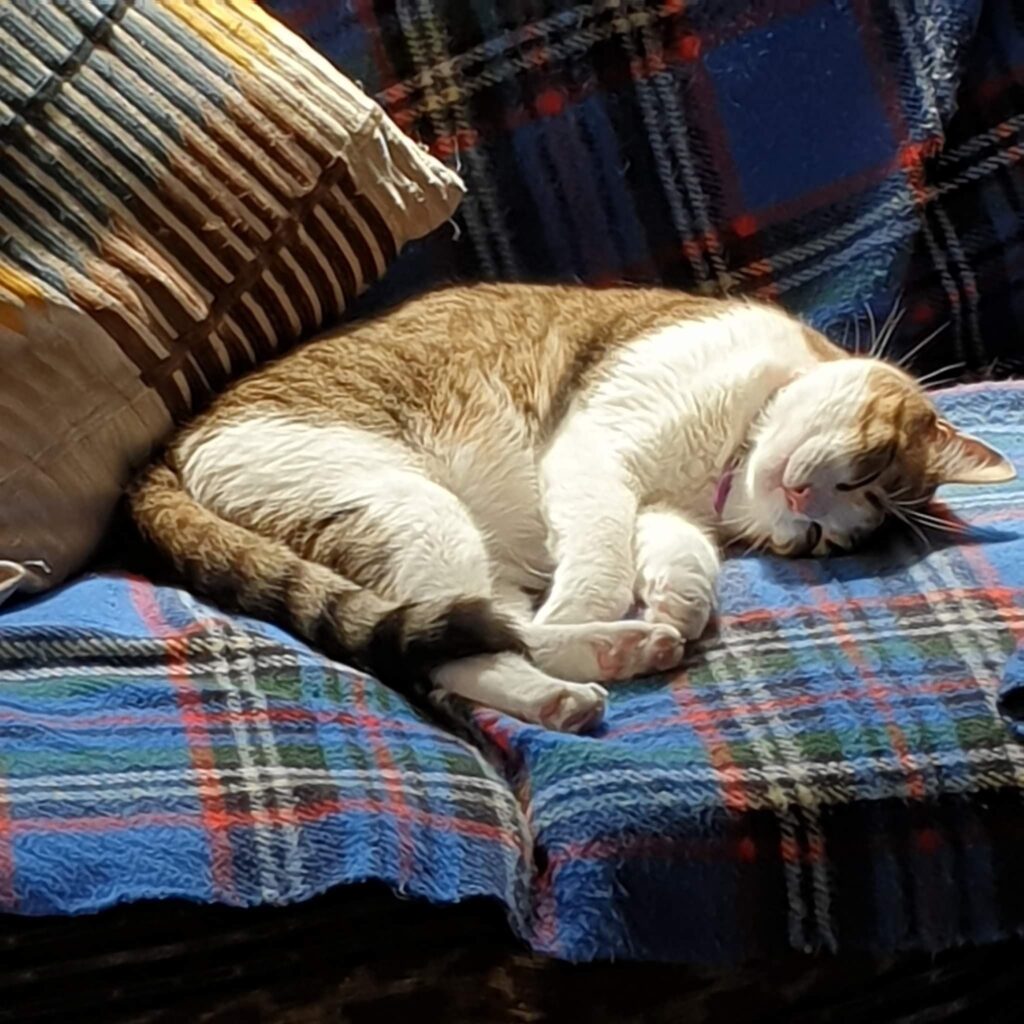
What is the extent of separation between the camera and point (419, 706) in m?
1.40

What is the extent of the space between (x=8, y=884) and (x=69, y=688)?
0.23 meters

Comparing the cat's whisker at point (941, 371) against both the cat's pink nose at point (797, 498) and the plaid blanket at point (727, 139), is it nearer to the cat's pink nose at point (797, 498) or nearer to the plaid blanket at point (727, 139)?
the plaid blanket at point (727, 139)

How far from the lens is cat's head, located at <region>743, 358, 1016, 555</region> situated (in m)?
1.70

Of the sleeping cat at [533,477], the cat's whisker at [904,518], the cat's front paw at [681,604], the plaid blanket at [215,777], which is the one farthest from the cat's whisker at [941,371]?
the plaid blanket at [215,777]

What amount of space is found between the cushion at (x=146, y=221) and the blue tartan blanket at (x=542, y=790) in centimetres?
17

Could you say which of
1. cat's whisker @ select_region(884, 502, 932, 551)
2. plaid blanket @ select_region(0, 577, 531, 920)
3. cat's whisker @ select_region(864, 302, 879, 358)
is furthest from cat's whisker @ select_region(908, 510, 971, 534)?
plaid blanket @ select_region(0, 577, 531, 920)

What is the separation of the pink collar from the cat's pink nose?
0.31 ft

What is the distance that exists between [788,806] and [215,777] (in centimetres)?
45

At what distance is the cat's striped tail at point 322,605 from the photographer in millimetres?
1389

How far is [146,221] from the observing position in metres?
1.57

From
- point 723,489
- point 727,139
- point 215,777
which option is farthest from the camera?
point 727,139

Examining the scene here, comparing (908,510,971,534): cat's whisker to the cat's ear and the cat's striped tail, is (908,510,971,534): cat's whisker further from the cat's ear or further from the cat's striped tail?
the cat's striped tail

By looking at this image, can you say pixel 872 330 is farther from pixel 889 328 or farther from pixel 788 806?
pixel 788 806

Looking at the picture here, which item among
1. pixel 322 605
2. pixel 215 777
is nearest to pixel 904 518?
pixel 322 605
